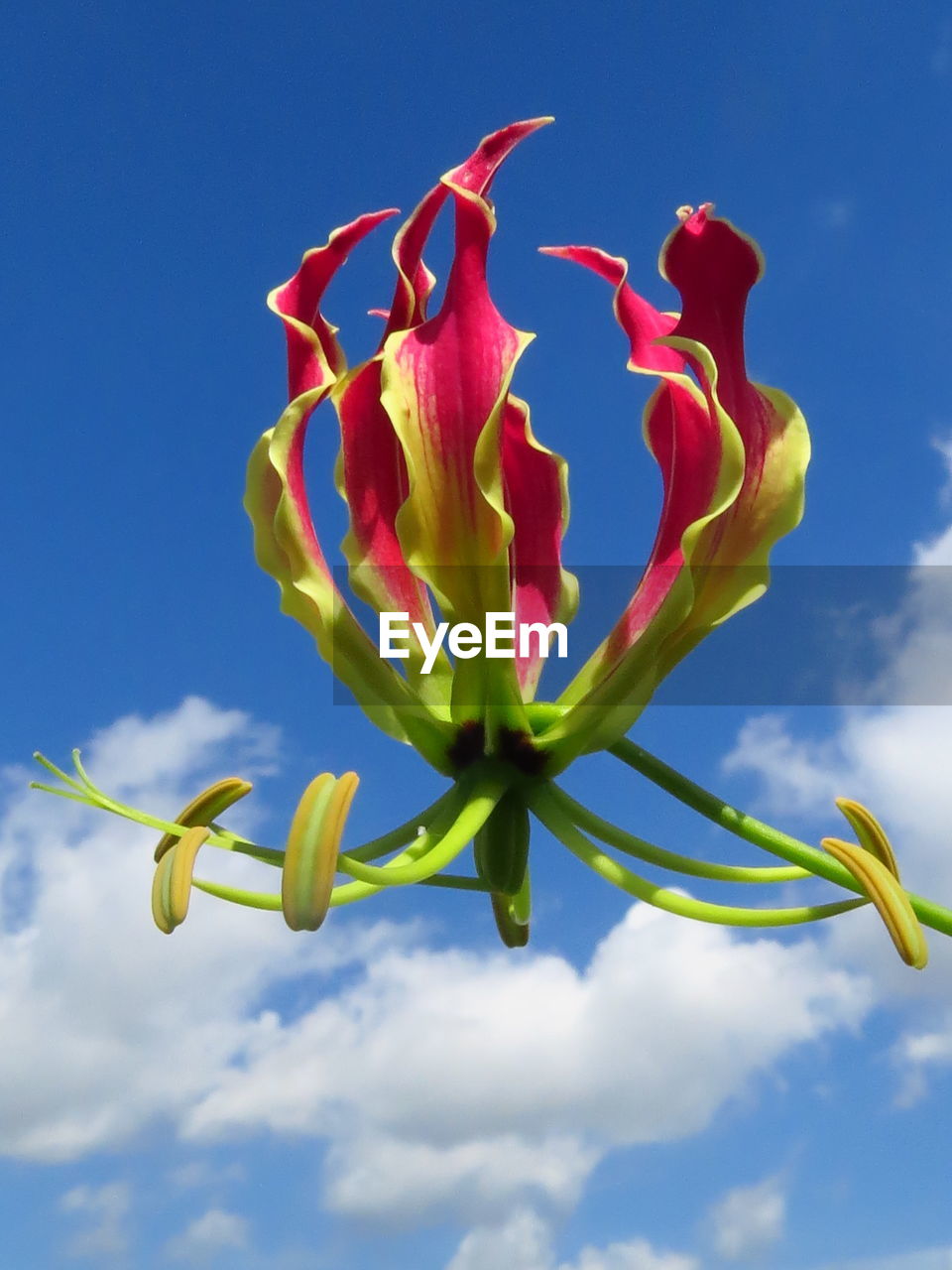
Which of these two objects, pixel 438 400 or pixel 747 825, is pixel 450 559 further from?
pixel 747 825

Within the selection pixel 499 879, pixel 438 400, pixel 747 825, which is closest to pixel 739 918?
pixel 747 825

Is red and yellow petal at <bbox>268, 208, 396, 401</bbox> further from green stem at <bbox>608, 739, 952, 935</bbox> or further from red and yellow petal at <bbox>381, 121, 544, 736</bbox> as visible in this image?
green stem at <bbox>608, 739, 952, 935</bbox>

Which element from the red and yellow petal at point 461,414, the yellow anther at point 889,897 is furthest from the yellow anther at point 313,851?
the yellow anther at point 889,897

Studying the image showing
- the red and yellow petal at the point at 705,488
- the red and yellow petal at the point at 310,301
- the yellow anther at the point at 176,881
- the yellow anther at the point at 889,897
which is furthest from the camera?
the red and yellow petal at the point at 310,301

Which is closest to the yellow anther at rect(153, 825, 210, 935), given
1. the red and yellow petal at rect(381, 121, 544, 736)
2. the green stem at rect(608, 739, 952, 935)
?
the red and yellow petal at rect(381, 121, 544, 736)

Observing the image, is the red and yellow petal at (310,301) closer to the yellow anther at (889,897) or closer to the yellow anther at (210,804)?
the yellow anther at (210,804)

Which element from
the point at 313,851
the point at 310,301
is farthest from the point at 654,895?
the point at 310,301
